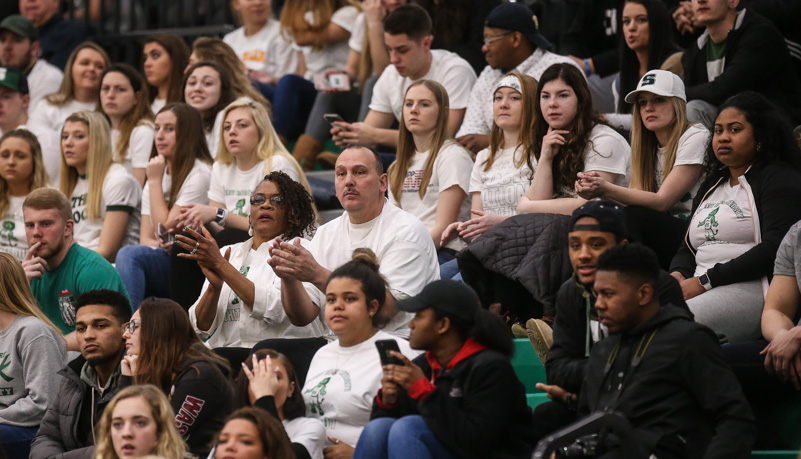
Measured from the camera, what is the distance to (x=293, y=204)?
19.4 ft

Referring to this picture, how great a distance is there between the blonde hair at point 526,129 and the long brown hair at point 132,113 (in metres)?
2.79

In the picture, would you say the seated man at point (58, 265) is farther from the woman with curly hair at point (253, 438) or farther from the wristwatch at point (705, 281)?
the wristwatch at point (705, 281)

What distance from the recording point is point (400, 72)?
779 centimetres

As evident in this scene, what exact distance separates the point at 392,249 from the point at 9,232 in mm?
3147

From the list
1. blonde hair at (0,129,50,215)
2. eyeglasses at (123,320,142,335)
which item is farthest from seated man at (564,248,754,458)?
blonde hair at (0,129,50,215)

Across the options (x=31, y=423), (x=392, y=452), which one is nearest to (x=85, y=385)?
(x=31, y=423)

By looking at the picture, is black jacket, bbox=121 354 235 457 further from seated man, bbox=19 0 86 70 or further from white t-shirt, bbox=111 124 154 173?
seated man, bbox=19 0 86 70

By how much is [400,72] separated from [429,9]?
88cm

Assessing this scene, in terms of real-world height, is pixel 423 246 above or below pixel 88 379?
above

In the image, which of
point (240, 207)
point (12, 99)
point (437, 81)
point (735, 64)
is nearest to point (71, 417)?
point (240, 207)

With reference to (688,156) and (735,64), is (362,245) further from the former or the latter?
(735,64)

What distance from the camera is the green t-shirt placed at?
6.29 meters

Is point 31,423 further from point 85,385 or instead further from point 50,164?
point 50,164

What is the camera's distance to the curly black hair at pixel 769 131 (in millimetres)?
5324
